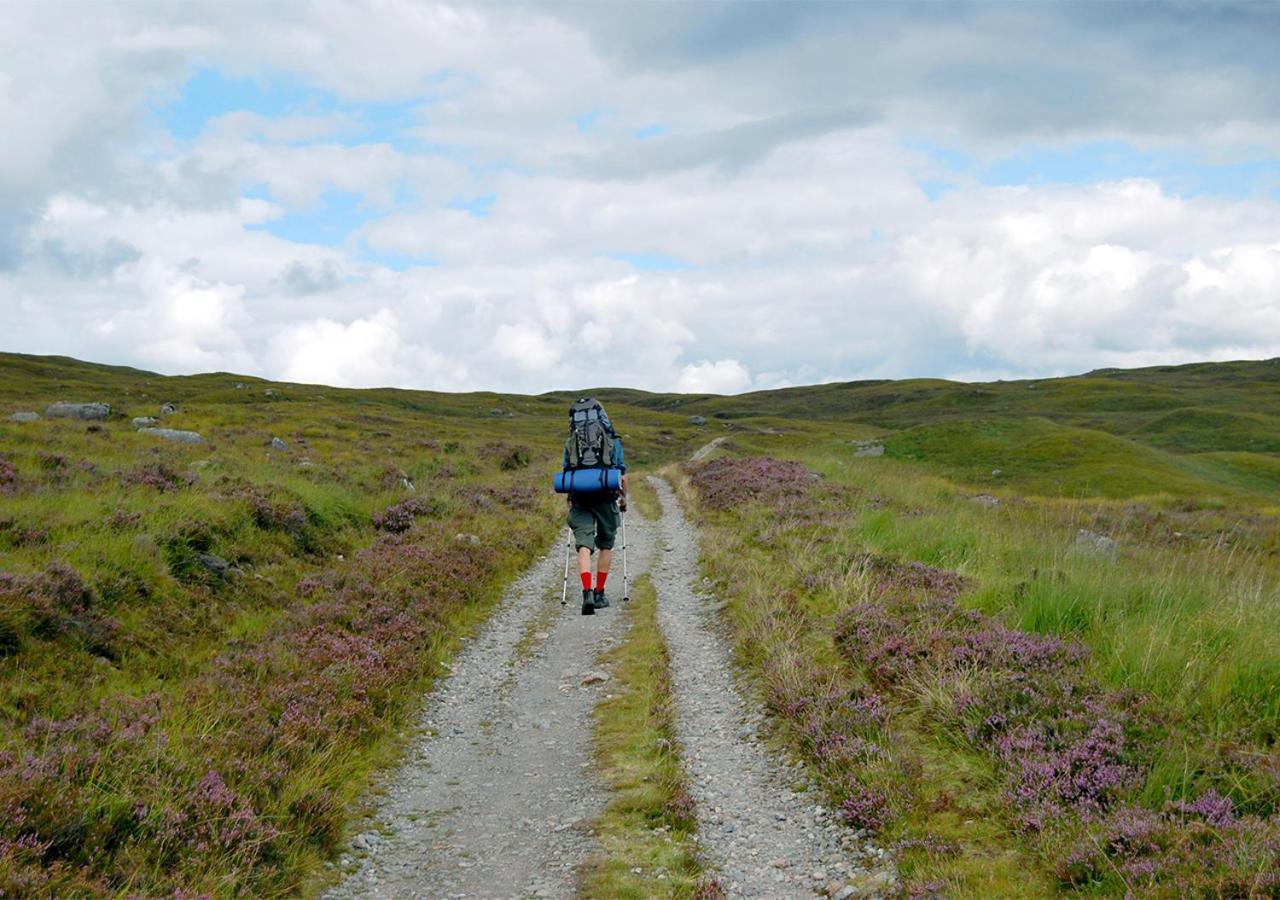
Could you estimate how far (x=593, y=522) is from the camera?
15.5 meters

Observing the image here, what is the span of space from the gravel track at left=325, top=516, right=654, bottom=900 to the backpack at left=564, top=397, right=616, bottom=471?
299cm

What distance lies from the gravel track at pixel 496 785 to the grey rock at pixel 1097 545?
7.66 m

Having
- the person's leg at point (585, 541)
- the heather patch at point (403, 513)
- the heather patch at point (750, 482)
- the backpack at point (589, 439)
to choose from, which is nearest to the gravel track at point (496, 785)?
the person's leg at point (585, 541)

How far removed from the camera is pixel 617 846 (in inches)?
265

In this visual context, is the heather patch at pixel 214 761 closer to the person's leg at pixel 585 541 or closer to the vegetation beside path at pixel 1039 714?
the person's leg at pixel 585 541

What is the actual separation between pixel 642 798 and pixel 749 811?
0.91 metres

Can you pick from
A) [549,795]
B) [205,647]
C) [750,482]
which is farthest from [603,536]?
[750,482]

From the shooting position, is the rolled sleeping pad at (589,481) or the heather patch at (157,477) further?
the heather patch at (157,477)

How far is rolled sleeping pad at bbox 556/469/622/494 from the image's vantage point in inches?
586

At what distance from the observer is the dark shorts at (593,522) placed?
1536 cm

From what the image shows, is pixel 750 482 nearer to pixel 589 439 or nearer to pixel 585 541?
pixel 585 541

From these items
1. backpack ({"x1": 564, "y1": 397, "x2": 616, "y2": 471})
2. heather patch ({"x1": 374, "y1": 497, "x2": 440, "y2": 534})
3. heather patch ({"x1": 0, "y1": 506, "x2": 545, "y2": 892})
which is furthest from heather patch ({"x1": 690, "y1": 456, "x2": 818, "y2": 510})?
heather patch ({"x1": 0, "y1": 506, "x2": 545, "y2": 892})

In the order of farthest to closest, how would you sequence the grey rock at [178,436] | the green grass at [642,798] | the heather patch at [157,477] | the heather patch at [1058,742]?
1. the grey rock at [178,436]
2. the heather patch at [157,477]
3. the green grass at [642,798]
4. the heather patch at [1058,742]

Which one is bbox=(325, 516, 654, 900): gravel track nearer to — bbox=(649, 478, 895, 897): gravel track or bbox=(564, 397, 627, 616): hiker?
bbox=(649, 478, 895, 897): gravel track
